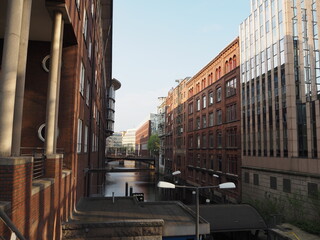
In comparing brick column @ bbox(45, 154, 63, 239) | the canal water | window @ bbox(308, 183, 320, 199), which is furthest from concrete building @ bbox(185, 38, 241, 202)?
brick column @ bbox(45, 154, 63, 239)

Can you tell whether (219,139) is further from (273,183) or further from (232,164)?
(273,183)

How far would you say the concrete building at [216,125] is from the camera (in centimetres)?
4222

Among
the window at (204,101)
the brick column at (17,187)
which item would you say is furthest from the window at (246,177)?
the brick column at (17,187)

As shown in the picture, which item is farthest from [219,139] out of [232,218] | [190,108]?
[232,218]

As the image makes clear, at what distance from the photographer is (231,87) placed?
44094mm

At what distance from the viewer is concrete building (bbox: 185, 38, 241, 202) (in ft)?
139

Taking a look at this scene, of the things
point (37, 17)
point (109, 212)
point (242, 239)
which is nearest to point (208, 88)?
point (242, 239)

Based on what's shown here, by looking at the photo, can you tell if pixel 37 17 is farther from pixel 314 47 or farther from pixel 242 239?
pixel 314 47

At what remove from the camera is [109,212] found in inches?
695

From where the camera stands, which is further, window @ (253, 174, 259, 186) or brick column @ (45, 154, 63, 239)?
window @ (253, 174, 259, 186)

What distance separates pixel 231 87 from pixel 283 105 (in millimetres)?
13843

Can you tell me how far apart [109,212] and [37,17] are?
11850 mm

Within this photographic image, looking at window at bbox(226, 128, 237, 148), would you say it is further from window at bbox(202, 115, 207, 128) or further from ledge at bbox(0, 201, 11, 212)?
ledge at bbox(0, 201, 11, 212)

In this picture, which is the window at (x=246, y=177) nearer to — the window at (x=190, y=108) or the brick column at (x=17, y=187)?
the window at (x=190, y=108)
